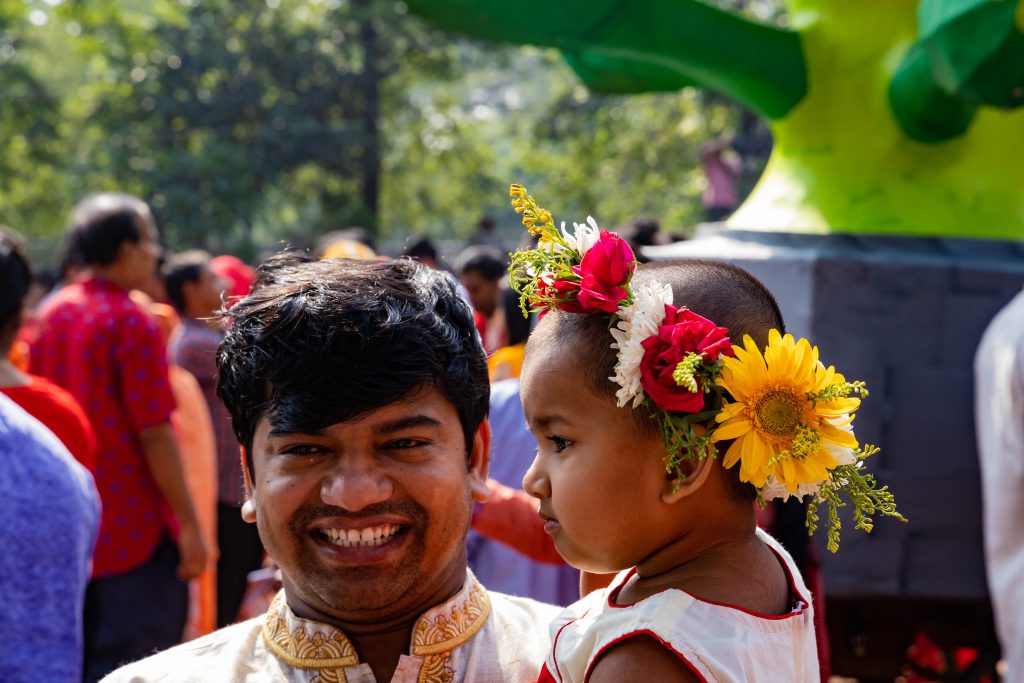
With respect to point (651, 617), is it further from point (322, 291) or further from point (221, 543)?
point (221, 543)

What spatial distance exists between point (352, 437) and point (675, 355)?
51 centimetres

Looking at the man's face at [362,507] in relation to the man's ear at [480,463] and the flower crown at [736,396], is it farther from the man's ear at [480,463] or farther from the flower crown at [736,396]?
the flower crown at [736,396]

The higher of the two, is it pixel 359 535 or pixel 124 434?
pixel 359 535

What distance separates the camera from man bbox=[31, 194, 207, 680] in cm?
405

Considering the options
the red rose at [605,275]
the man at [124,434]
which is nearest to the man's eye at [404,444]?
the red rose at [605,275]

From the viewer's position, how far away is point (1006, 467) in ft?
12.2

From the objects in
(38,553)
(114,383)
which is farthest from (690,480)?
(114,383)

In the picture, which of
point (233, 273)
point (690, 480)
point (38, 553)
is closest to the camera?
point (690, 480)

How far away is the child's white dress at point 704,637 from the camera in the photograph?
4.80 feet

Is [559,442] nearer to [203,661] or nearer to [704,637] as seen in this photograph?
[704,637]

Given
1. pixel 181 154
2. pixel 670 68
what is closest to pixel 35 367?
pixel 670 68

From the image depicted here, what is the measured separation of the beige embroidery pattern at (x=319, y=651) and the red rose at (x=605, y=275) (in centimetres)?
62

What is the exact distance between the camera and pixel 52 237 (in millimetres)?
25688

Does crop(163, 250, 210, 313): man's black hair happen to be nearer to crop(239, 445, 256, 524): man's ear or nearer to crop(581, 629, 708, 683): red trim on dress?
crop(239, 445, 256, 524): man's ear
